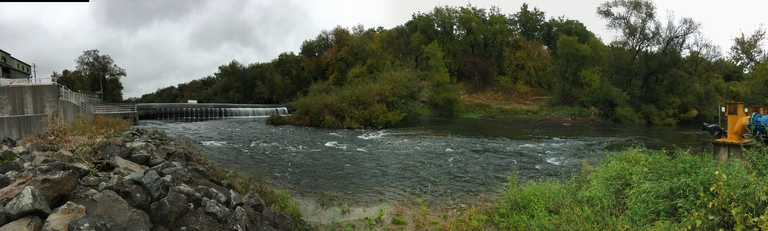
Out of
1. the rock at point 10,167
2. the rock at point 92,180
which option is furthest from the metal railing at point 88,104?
the rock at point 92,180

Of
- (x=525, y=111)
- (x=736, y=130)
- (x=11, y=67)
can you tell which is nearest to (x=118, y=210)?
(x=736, y=130)

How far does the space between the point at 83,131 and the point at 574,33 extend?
72.3 m

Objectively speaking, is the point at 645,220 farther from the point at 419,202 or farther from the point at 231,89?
the point at 231,89

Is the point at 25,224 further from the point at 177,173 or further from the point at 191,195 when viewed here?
the point at 177,173

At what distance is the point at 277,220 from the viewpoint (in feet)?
20.6

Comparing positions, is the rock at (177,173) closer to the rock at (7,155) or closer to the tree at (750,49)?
the rock at (7,155)

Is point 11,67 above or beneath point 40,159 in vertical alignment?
above

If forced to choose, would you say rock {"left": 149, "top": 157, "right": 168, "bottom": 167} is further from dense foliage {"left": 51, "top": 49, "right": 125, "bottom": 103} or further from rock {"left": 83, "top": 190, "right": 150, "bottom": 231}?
dense foliage {"left": 51, "top": 49, "right": 125, "bottom": 103}

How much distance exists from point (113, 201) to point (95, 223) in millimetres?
550

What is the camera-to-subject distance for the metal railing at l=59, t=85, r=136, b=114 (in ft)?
68.5

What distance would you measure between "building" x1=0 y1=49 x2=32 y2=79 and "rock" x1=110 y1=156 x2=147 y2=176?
6347 centimetres

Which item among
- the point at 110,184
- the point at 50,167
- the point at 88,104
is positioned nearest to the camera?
the point at 110,184

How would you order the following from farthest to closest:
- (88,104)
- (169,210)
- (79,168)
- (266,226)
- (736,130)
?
(88,104)
(736,130)
(266,226)
(79,168)
(169,210)

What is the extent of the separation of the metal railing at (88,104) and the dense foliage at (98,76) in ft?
86.4
